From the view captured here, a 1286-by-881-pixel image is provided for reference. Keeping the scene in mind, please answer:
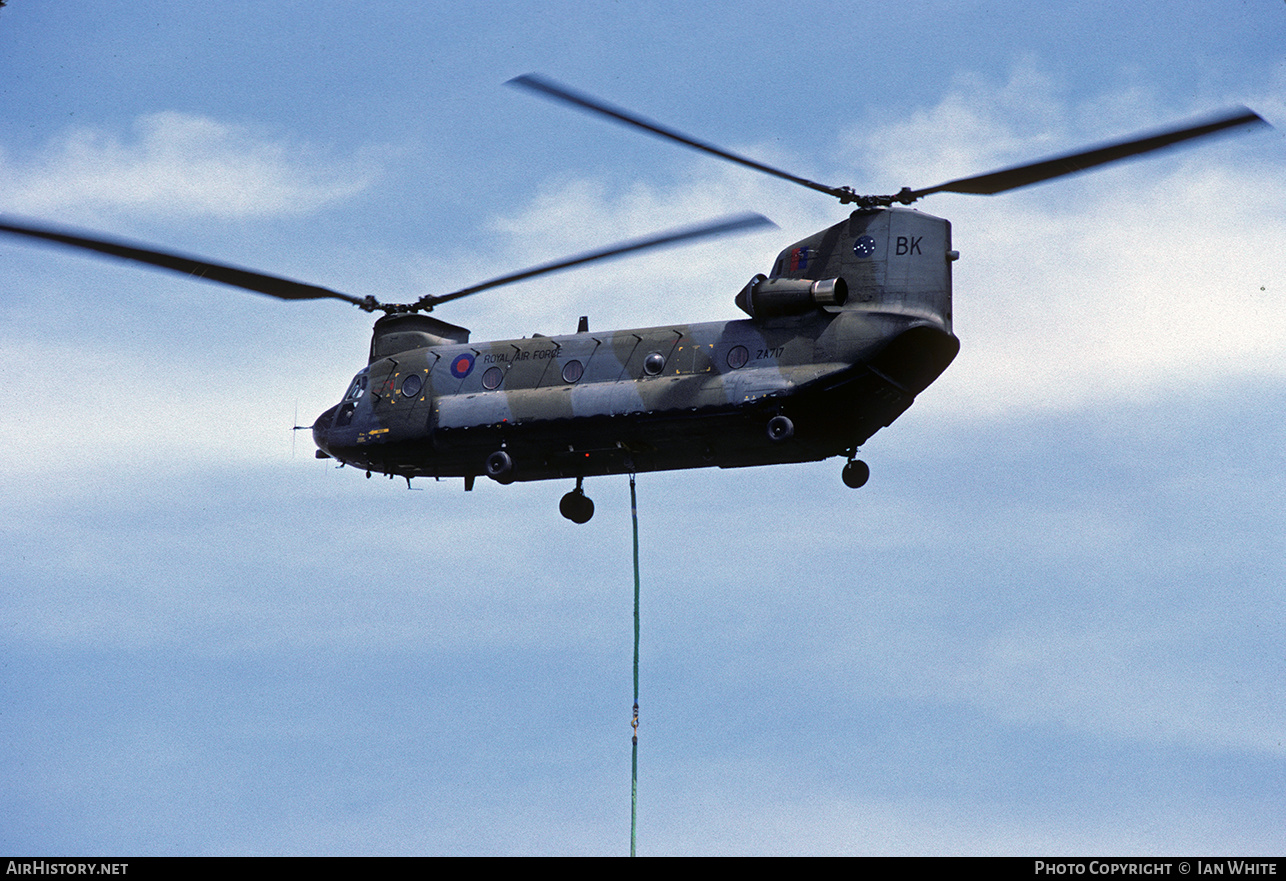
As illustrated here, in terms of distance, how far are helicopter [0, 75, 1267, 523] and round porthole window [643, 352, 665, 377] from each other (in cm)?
4

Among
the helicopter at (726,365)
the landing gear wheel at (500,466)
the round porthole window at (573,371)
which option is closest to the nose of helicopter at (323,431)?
the helicopter at (726,365)

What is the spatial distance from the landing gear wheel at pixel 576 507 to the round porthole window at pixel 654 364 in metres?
4.13

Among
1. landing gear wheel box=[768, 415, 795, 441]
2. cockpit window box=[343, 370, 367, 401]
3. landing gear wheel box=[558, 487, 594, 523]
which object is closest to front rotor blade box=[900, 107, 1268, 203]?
landing gear wheel box=[768, 415, 795, 441]

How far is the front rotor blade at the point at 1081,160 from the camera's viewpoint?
29703 mm

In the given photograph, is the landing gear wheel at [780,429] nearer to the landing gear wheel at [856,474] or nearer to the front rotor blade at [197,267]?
the landing gear wheel at [856,474]

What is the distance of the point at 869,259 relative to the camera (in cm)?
3509

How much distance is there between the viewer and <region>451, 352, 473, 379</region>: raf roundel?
38.9 m

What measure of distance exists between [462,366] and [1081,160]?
1553cm

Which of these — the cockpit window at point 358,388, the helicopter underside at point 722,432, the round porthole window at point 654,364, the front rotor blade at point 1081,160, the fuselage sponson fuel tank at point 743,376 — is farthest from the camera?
the cockpit window at point 358,388

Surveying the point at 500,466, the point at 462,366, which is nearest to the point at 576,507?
the point at 500,466

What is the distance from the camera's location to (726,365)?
35125mm
